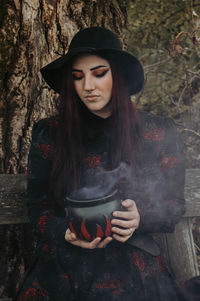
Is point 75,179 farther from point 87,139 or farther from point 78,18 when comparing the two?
point 78,18

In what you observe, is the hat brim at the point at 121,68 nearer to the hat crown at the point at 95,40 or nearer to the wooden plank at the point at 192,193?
the hat crown at the point at 95,40

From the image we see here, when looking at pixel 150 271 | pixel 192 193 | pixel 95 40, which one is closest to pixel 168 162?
pixel 192 193

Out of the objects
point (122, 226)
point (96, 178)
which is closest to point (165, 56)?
point (96, 178)

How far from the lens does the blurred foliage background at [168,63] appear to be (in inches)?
210

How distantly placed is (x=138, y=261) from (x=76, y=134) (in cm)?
99

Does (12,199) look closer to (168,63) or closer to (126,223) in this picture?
(126,223)

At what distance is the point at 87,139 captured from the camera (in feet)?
8.53

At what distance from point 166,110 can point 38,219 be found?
4.26 m

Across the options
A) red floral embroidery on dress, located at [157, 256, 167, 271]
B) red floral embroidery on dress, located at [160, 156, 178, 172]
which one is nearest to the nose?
red floral embroidery on dress, located at [160, 156, 178, 172]

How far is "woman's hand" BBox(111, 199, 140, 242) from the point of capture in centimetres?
205

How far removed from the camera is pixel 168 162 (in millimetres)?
2539

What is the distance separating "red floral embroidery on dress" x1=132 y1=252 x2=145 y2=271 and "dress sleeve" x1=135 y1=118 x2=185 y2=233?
0.17 metres

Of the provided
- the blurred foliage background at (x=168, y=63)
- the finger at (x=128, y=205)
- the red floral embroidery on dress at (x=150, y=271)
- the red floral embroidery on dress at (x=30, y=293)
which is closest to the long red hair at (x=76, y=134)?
the finger at (x=128, y=205)

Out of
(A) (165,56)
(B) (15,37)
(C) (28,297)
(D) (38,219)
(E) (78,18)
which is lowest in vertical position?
(C) (28,297)
